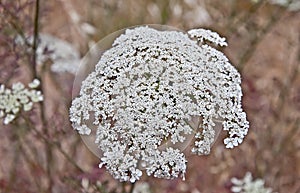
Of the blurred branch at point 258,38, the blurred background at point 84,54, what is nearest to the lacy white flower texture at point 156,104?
the blurred background at point 84,54

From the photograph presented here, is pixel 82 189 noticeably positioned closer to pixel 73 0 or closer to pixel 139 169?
pixel 139 169

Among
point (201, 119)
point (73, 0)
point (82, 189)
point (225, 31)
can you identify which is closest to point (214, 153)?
point (225, 31)

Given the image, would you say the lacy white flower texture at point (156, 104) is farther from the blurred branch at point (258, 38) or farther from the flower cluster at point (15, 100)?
the blurred branch at point (258, 38)

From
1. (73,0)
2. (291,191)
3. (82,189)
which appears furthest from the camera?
(73,0)

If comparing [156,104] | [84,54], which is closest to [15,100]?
[156,104]

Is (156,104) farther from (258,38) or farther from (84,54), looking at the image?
(84,54)
